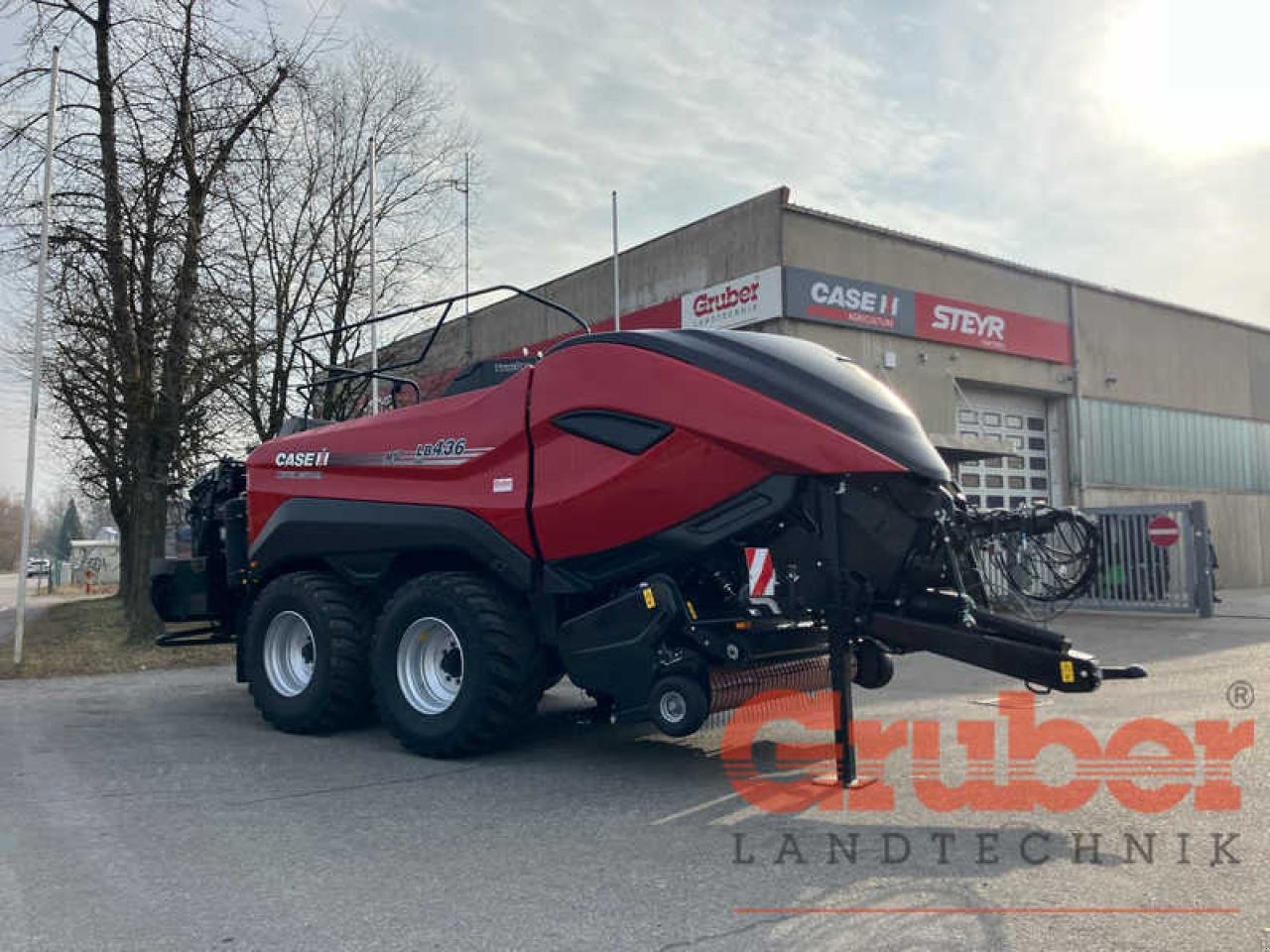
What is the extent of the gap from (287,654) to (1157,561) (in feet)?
46.4

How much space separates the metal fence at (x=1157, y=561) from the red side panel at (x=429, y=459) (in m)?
12.1

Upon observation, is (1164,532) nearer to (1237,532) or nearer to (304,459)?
(1237,532)

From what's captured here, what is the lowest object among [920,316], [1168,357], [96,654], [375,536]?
[96,654]

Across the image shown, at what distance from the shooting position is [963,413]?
21.1 metres

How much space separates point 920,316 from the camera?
19.6 meters

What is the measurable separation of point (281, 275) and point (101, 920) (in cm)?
1540

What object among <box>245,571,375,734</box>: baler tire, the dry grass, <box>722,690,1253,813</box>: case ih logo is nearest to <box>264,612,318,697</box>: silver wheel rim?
<box>245,571,375,734</box>: baler tire

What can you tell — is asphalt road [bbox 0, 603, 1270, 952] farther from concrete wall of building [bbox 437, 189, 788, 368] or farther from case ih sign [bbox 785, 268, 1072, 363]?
concrete wall of building [bbox 437, 189, 788, 368]

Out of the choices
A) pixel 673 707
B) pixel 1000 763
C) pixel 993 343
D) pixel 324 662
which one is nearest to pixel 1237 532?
pixel 993 343

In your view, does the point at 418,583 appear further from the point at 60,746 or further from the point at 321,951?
the point at 321,951

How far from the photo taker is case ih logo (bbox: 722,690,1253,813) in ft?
17.3

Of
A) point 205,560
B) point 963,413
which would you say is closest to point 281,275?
point 205,560

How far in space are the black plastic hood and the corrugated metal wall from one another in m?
19.2

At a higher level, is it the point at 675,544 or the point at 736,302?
the point at 736,302
